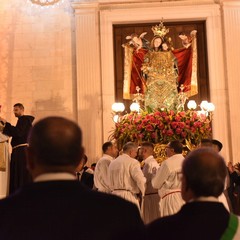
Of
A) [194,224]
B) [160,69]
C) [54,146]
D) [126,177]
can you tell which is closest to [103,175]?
[126,177]

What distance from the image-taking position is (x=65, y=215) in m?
2.13

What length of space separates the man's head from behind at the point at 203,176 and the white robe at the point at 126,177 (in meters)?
5.24

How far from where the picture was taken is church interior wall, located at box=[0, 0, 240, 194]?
1332 cm

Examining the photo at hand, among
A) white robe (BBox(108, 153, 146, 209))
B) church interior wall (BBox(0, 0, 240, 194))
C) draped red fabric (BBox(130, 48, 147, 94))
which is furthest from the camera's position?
draped red fabric (BBox(130, 48, 147, 94))

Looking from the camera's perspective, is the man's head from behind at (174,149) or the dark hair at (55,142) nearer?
the dark hair at (55,142)

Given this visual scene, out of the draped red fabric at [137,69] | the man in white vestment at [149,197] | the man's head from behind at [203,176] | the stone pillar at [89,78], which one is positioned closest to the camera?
the man's head from behind at [203,176]

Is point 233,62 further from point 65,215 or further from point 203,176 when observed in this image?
point 65,215

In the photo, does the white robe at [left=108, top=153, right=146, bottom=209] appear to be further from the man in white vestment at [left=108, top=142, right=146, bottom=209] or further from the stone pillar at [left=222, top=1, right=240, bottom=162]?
the stone pillar at [left=222, top=1, right=240, bottom=162]

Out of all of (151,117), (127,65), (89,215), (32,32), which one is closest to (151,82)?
(127,65)

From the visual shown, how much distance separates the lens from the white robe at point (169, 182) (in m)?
7.40

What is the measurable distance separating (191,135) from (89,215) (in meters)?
8.26

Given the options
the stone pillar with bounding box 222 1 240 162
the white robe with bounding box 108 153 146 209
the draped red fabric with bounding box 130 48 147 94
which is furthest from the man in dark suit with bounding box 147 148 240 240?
the draped red fabric with bounding box 130 48 147 94

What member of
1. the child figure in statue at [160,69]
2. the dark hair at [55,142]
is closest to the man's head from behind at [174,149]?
the child figure in statue at [160,69]

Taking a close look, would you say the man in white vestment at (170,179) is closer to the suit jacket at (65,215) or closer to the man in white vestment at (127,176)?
the man in white vestment at (127,176)
